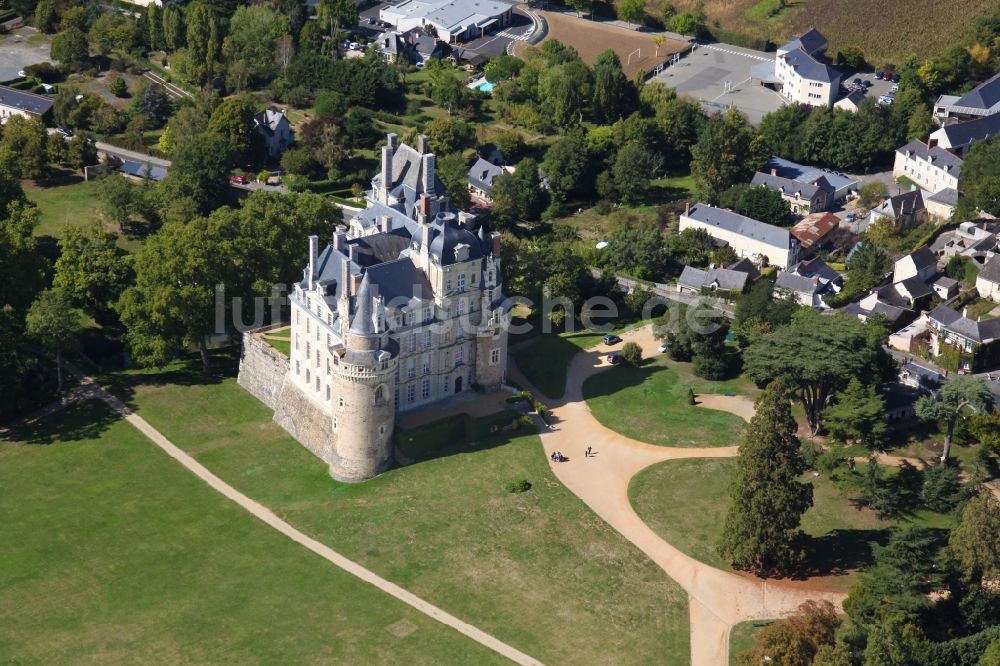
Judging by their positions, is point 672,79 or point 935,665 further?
point 672,79

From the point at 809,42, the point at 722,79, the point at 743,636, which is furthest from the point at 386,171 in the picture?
the point at 809,42

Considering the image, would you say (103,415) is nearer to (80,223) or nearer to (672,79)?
(80,223)

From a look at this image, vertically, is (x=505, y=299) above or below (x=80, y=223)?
above

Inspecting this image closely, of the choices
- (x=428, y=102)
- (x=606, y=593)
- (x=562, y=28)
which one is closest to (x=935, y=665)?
(x=606, y=593)

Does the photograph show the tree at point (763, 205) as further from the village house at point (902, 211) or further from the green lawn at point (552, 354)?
the green lawn at point (552, 354)

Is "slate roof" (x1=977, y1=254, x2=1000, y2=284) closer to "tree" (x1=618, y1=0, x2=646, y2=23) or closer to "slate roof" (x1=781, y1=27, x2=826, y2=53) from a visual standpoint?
"slate roof" (x1=781, y1=27, x2=826, y2=53)

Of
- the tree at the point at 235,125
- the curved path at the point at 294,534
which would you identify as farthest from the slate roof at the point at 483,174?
the curved path at the point at 294,534
